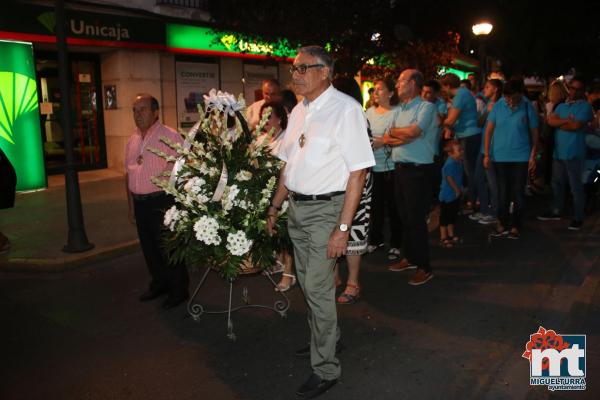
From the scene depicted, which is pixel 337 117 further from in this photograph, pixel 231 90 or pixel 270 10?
pixel 231 90

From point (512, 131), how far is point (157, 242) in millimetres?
4884

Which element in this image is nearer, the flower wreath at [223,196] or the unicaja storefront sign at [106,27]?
the flower wreath at [223,196]

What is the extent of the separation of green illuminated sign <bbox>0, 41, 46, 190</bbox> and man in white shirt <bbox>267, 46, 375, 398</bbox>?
907 cm

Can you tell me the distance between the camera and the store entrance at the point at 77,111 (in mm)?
12277

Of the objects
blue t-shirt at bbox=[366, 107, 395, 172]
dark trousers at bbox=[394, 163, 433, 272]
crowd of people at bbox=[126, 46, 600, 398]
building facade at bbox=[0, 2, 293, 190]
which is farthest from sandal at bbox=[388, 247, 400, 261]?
building facade at bbox=[0, 2, 293, 190]

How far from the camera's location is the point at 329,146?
3.51 meters

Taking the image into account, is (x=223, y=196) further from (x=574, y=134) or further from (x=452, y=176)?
(x=574, y=134)

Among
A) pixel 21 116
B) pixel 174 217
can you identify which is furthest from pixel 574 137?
pixel 21 116

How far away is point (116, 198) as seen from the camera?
10.6 m

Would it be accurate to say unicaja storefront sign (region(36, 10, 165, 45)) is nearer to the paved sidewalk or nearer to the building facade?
the building facade

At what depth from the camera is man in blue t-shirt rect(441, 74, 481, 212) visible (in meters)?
8.66

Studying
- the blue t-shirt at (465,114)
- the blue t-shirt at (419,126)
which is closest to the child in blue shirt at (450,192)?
the blue t-shirt at (465,114)

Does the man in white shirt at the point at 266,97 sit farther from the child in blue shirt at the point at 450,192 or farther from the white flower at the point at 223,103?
the child in blue shirt at the point at 450,192

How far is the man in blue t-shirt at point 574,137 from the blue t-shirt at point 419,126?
11.4ft
